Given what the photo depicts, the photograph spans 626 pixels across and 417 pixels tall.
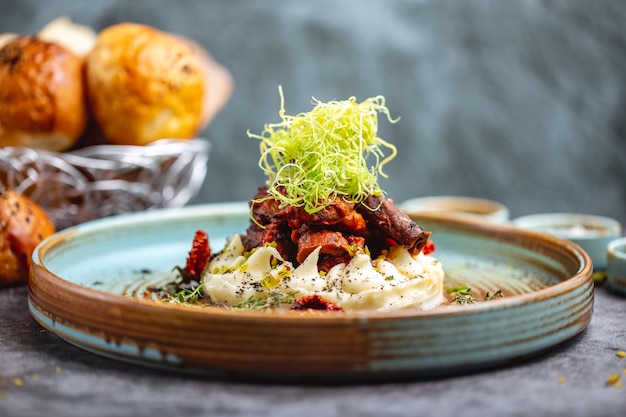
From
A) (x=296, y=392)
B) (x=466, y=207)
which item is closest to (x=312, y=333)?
(x=296, y=392)

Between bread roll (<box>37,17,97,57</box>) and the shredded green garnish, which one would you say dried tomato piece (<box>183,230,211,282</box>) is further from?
bread roll (<box>37,17,97,57</box>)

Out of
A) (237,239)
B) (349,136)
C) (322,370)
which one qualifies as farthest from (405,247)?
(322,370)

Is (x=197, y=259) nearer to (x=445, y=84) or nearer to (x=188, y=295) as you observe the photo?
(x=188, y=295)

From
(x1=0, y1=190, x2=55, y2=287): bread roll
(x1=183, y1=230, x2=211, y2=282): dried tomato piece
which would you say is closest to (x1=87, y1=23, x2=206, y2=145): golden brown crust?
(x1=0, y1=190, x2=55, y2=287): bread roll

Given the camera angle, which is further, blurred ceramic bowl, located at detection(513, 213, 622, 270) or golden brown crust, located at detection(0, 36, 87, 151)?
golden brown crust, located at detection(0, 36, 87, 151)

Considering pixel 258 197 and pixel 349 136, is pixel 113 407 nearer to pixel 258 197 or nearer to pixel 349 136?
pixel 258 197

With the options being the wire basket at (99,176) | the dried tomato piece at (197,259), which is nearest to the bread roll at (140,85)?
the wire basket at (99,176)
